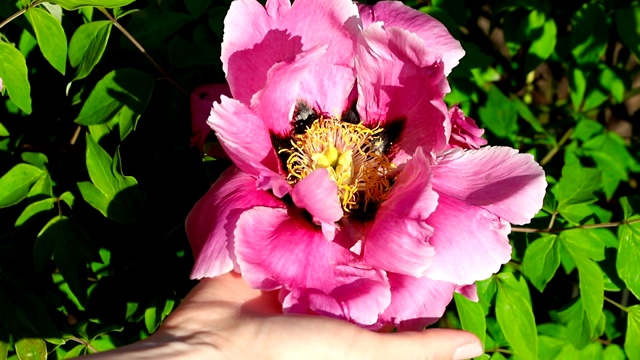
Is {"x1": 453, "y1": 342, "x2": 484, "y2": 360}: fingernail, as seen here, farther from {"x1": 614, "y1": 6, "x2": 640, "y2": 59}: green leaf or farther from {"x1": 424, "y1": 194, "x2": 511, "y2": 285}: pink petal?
{"x1": 614, "y1": 6, "x2": 640, "y2": 59}: green leaf

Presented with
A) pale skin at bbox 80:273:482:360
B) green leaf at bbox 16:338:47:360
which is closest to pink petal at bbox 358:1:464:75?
pale skin at bbox 80:273:482:360

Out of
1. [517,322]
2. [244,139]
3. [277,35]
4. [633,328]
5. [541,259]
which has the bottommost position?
[633,328]

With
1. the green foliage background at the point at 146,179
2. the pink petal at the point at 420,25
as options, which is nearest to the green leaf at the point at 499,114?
the green foliage background at the point at 146,179

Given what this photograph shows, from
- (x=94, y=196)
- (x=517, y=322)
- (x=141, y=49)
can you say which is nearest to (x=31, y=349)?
(x=94, y=196)

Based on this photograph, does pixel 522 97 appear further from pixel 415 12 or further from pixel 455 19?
pixel 415 12

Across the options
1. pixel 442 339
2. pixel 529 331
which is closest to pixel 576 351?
pixel 529 331

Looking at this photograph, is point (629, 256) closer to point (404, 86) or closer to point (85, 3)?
point (404, 86)

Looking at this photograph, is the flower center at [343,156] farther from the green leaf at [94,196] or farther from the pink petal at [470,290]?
the green leaf at [94,196]
